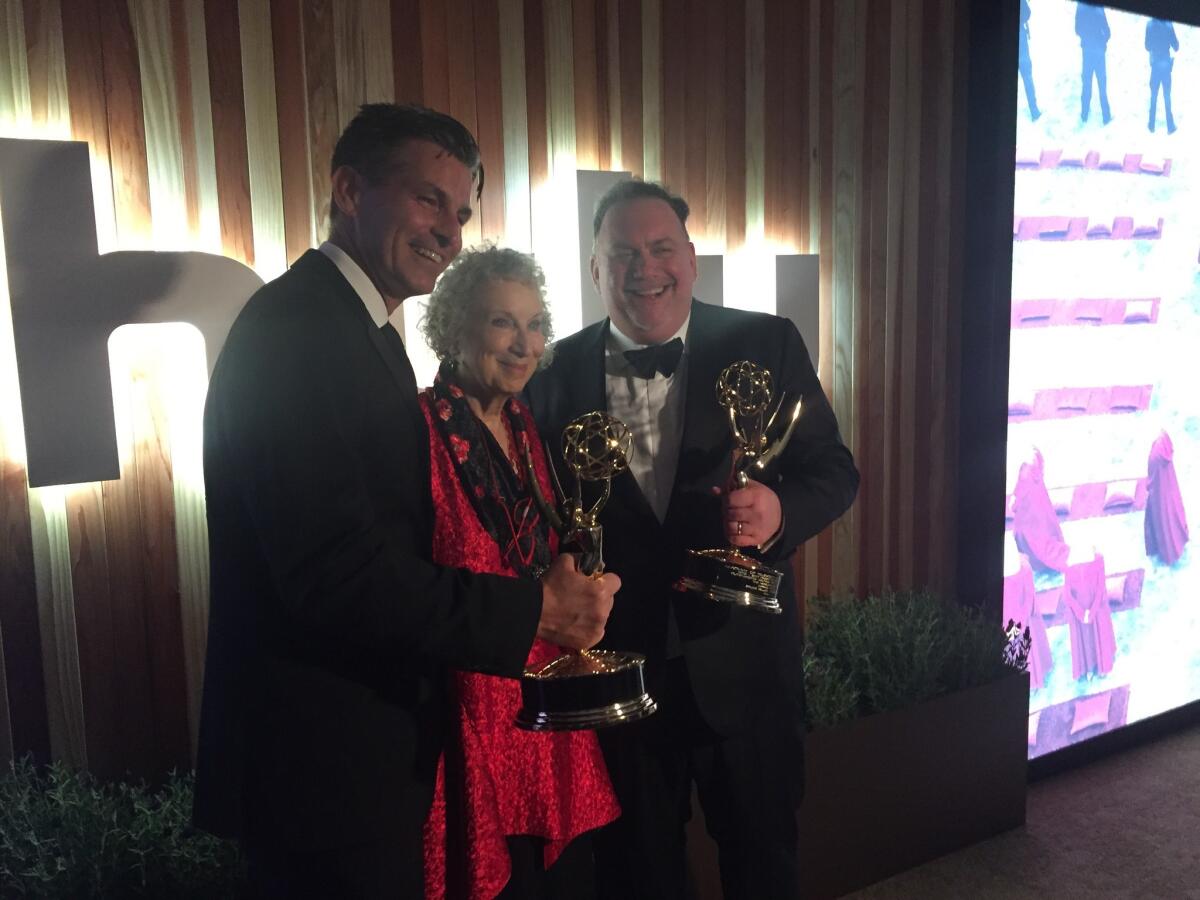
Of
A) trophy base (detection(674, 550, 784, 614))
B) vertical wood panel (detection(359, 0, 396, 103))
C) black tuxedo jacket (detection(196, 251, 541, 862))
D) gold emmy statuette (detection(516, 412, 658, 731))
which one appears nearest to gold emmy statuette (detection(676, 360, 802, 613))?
trophy base (detection(674, 550, 784, 614))

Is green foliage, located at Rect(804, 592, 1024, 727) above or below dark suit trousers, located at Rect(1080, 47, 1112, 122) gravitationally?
below

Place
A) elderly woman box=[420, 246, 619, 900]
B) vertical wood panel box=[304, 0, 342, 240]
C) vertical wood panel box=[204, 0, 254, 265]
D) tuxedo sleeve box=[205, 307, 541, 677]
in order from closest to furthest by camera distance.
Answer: tuxedo sleeve box=[205, 307, 541, 677] < elderly woman box=[420, 246, 619, 900] < vertical wood panel box=[204, 0, 254, 265] < vertical wood panel box=[304, 0, 342, 240]

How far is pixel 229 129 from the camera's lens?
7.16 feet

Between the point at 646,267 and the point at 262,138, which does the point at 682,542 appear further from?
the point at 262,138

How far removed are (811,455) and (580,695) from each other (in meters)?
0.91

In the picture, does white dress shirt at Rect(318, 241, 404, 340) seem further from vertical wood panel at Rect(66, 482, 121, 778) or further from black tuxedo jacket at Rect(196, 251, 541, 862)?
vertical wood panel at Rect(66, 482, 121, 778)

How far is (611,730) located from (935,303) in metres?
2.23

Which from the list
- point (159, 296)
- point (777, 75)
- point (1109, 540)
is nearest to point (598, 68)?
point (777, 75)

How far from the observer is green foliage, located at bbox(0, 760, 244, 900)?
1.79 m

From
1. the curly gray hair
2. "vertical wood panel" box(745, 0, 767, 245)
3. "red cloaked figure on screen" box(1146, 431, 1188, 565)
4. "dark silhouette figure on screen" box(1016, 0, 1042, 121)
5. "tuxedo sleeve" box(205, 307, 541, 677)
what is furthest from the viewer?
"red cloaked figure on screen" box(1146, 431, 1188, 565)

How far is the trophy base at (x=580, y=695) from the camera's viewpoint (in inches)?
52.6

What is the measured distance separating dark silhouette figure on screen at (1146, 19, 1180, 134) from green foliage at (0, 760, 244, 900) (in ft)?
12.3

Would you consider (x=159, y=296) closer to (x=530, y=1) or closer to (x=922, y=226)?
(x=530, y=1)

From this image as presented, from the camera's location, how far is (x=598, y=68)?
2693mm
